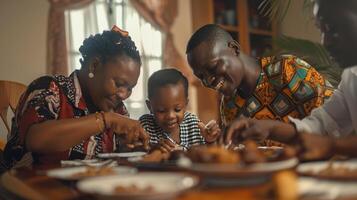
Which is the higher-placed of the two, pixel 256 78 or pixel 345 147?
pixel 256 78

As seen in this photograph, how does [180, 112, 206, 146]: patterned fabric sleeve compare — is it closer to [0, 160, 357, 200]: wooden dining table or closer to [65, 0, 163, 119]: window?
[0, 160, 357, 200]: wooden dining table

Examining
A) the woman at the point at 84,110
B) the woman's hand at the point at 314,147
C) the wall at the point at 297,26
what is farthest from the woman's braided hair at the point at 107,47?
the wall at the point at 297,26

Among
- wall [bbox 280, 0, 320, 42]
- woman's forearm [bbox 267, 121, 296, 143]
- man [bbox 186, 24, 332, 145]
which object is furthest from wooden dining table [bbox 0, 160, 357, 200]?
wall [bbox 280, 0, 320, 42]

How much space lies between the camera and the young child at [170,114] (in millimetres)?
2287

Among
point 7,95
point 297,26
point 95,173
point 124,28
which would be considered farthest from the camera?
point 297,26

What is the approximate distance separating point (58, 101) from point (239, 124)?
781mm

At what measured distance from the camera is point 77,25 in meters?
3.84

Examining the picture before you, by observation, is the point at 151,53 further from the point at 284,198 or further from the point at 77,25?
the point at 284,198

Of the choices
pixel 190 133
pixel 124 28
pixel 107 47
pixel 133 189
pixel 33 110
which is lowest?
pixel 190 133

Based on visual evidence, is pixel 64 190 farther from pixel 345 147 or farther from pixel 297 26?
pixel 297 26

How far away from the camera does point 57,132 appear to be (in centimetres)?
157

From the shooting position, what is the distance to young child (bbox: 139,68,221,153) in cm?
229

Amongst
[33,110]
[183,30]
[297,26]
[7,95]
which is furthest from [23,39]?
[297,26]

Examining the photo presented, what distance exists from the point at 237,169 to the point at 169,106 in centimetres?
140
